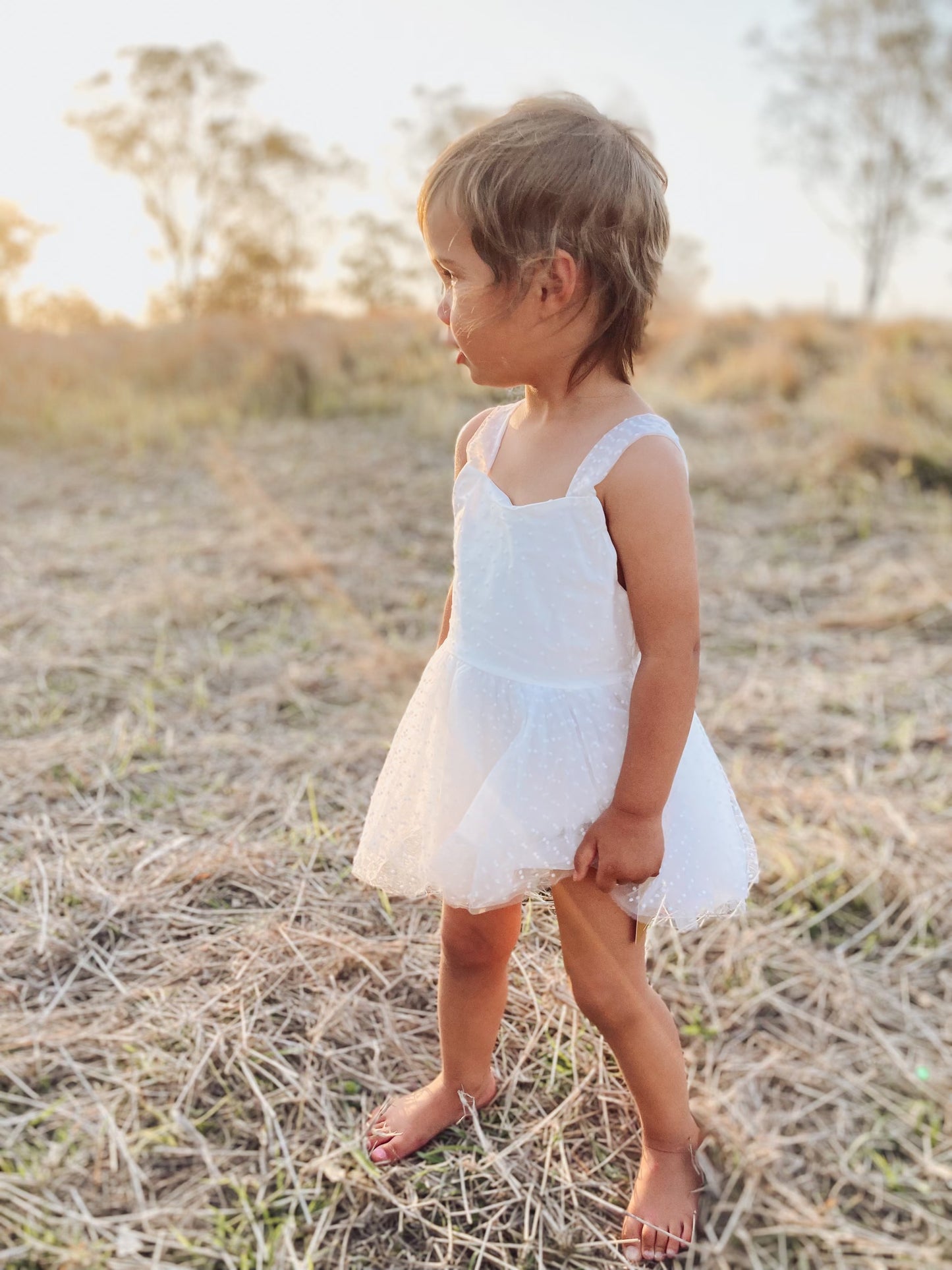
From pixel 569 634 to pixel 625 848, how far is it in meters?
0.25

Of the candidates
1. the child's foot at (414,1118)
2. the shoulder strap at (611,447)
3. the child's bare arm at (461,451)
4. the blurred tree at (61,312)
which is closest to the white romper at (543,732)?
the shoulder strap at (611,447)

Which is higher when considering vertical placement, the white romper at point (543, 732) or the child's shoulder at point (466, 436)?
the child's shoulder at point (466, 436)

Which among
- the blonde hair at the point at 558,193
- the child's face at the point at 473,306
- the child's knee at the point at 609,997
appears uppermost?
the blonde hair at the point at 558,193

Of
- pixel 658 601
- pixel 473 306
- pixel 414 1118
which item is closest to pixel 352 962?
pixel 414 1118

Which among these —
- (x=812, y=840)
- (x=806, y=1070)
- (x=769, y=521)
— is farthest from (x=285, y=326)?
(x=806, y=1070)

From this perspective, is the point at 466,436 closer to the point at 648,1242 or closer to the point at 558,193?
the point at 558,193

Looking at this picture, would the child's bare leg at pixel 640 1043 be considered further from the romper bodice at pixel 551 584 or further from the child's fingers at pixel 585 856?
the romper bodice at pixel 551 584

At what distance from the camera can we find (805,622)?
3.63 m

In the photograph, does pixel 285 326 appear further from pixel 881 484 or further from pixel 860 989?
pixel 860 989

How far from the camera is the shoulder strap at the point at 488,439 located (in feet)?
4.00

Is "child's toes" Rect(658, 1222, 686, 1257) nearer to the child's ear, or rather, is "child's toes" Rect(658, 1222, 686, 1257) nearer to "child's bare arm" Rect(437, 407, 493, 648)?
"child's bare arm" Rect(437, 407, 493, 648)

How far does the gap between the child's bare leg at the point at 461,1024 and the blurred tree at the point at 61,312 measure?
9.72 meters

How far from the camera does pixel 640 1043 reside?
1.21 metres

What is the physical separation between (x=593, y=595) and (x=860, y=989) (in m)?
1.12
